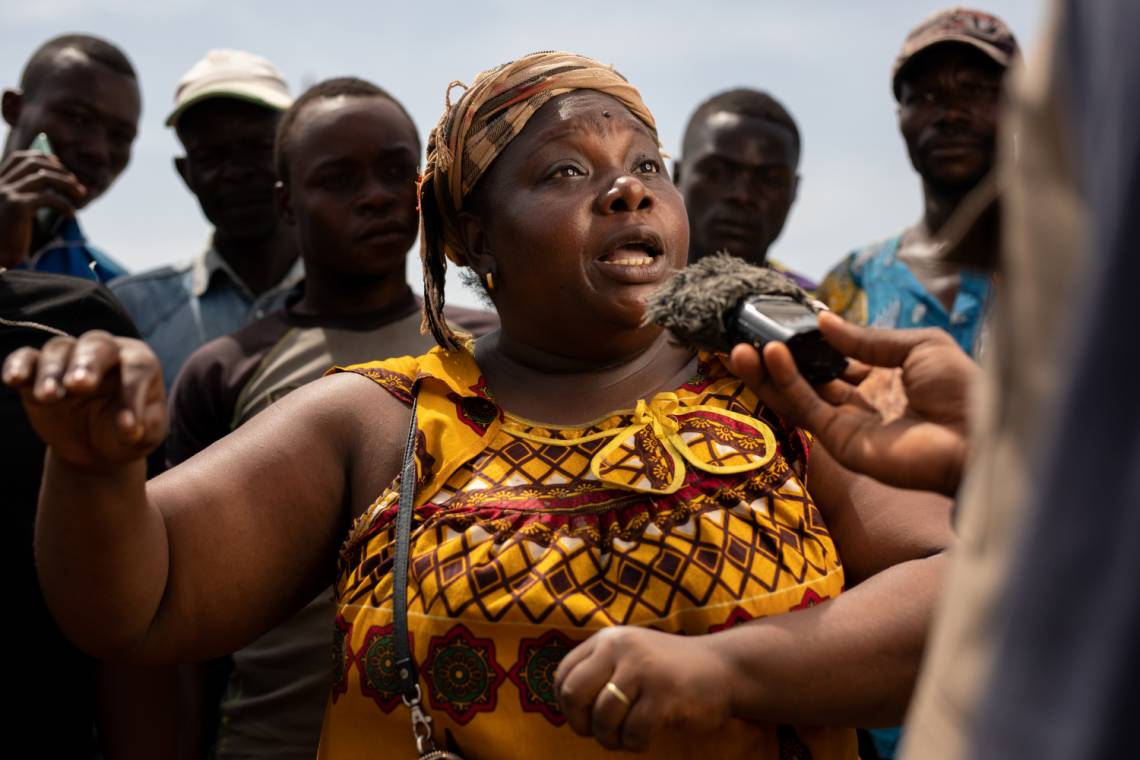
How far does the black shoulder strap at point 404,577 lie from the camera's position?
7.96 feet

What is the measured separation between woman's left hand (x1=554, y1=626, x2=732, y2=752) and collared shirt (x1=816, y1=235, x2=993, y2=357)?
245 cm

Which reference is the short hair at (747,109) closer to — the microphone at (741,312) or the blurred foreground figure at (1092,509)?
the microphone at (741,312)

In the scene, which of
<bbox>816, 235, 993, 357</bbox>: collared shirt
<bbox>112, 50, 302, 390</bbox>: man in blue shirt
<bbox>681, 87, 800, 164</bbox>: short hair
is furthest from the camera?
<bbox>681, 87, 800, 164</bbox>: short hair

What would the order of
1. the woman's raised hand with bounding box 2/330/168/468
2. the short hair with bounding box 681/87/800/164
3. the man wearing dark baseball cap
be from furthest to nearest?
the short hair with bounding box 681/87/800/164, the man wearing dark baseball cap, the woman's raised hand with bounding box 2/330/168/468

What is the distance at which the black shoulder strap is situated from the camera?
2426 millimetres

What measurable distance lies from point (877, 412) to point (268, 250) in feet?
13.0

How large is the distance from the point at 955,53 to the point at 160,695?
3.49 m

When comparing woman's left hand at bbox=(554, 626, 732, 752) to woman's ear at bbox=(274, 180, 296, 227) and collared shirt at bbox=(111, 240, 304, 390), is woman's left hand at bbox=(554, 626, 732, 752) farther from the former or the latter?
collared shirt at bbox=(111, 240, 304, 390)

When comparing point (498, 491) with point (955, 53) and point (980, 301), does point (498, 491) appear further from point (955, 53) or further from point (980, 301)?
point (955, 53)

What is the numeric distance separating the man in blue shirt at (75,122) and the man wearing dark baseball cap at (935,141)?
2883 mm

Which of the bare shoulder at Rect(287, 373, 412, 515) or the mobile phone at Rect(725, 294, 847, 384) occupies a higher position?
the mobile phone at Rect(725, 294, 847, 384)

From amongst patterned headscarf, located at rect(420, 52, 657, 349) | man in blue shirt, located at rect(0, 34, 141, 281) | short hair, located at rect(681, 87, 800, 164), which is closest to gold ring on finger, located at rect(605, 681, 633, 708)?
patterned headscarf, located at rect(420, 52, 657, 349)

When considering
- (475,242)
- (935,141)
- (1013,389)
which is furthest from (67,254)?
(1013,389)

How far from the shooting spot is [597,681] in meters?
2.11
